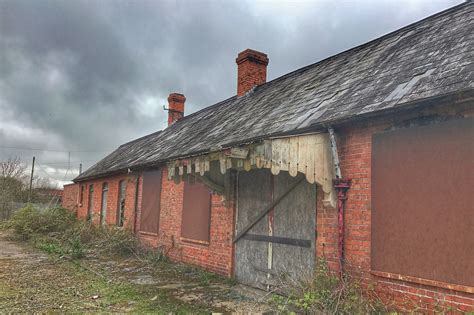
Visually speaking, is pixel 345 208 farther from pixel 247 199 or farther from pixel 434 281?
pixel 247 199

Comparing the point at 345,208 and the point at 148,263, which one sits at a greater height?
the point at 345,208

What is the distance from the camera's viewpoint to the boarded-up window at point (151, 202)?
42.1 ft

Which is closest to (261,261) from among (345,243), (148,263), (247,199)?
(247,199)

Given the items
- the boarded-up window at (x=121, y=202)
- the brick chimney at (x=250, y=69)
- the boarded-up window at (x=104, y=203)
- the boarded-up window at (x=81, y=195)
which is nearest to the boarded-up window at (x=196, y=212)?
the brick chimney at (x=250, y=69)

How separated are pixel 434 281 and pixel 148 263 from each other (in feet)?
27.2

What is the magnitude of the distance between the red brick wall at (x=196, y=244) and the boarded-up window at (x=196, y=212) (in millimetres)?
207

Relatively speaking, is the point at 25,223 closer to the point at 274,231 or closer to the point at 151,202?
the point at 151,202

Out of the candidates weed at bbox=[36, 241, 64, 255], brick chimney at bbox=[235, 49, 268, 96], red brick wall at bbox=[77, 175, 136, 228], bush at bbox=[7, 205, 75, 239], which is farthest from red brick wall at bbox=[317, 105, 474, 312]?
bush at bbox=[7, 205, 75, 239]

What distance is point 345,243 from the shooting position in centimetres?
584

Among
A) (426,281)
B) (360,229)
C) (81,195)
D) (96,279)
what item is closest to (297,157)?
(360,229)

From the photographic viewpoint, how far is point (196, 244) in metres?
10.2

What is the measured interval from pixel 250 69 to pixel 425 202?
34.3 feet

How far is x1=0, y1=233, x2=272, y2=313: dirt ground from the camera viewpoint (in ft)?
21.4

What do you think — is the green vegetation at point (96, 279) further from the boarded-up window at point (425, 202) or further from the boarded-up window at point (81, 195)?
the boarded-up window at point (81, 195)
